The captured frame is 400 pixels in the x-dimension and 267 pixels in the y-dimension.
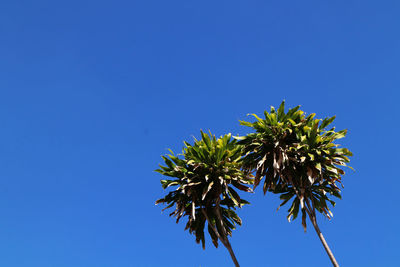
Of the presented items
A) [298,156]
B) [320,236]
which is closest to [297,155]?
[298,156]

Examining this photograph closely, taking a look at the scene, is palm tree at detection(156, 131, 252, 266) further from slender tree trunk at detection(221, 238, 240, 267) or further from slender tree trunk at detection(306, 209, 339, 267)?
slender tree trunk at detection(306, 209, 339, 267)

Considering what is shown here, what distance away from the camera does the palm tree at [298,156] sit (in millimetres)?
17562

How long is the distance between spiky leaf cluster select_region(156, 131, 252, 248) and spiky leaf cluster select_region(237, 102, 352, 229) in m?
0.93

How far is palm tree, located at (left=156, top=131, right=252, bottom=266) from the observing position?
18375mm

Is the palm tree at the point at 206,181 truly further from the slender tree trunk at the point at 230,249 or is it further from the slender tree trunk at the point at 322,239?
the slender tree trunk at the point at 322,239

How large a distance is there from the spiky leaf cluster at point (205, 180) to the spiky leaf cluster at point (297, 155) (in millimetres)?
930

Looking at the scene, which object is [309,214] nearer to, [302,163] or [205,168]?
[302,163]

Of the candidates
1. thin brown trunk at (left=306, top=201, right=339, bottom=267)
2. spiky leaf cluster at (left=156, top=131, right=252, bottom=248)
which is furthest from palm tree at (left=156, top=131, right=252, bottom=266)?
thin brown trunk at (left=306, top=201, right=339, bottom=267)

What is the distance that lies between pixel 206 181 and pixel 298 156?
201 inches

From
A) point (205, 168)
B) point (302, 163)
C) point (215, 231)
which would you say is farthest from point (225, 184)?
point (302, 163)

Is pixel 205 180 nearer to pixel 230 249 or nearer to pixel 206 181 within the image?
pixel 206 181

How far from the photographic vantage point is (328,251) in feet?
55.0

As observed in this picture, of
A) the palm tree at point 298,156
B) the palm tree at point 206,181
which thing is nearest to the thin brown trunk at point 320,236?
the palm tree at point 298,156

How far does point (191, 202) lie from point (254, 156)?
4429 millimetres
